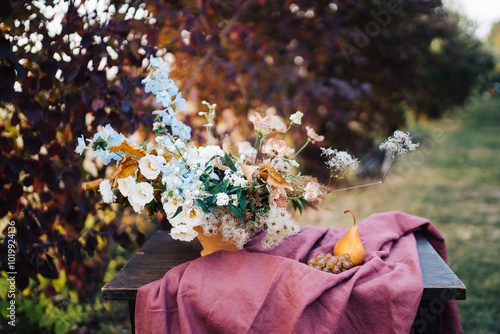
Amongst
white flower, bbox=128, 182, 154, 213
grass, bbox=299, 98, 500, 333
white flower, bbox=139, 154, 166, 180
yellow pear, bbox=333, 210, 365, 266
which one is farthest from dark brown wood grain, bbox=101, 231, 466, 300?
grass, bbox=299, 98, 500, 333

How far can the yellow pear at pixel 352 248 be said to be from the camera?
161cm

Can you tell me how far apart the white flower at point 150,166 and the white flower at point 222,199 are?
22 cm

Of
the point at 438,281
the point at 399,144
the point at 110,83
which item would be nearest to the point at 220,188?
the point at 399,144

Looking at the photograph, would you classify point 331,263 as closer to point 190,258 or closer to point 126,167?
point 190,258

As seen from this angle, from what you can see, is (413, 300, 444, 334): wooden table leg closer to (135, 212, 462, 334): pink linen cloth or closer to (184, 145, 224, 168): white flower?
(135, 212, 462, 334): pink linen cloth

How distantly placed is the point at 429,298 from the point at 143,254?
122cm

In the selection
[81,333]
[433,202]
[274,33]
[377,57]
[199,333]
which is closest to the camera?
[199,333]

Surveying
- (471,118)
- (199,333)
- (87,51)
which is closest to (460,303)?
(199,333)

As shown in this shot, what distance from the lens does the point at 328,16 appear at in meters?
3.15

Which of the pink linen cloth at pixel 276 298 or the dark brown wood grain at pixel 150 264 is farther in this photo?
the dark brown wood grain at pixel 150 264

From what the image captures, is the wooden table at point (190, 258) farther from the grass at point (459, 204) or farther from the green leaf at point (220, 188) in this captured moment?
the grass at point (459, 204)

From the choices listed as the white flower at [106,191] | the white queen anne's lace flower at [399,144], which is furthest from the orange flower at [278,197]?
the white flower at [106,191]

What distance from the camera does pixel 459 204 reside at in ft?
16.6

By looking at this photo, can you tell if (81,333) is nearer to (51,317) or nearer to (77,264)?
(51,317)
